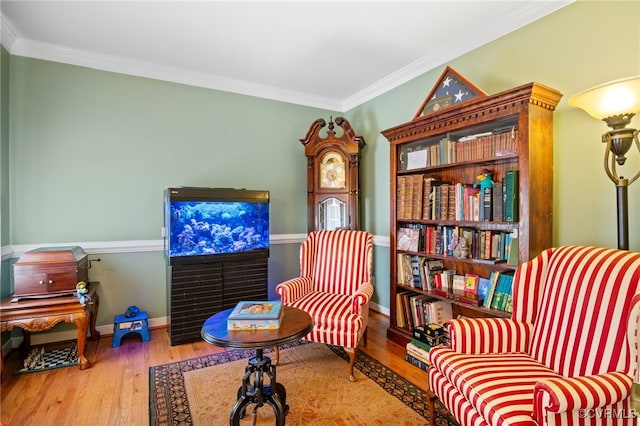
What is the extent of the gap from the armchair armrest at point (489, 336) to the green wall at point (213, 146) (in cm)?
83

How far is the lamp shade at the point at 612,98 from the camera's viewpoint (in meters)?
1.55

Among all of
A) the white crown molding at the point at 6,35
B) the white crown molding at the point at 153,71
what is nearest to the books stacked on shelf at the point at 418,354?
the white crown molding at the point at 153,71

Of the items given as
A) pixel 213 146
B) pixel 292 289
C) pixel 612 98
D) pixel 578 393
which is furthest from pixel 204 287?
pixel 612 98

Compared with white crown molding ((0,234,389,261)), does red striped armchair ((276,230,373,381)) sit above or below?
below

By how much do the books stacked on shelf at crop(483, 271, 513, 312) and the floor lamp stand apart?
67cm

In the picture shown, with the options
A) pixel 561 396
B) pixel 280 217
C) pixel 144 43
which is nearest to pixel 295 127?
pixel 280 217

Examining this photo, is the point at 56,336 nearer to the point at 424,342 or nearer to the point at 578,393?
the point at 424,342

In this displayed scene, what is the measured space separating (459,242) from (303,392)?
160 centimetres

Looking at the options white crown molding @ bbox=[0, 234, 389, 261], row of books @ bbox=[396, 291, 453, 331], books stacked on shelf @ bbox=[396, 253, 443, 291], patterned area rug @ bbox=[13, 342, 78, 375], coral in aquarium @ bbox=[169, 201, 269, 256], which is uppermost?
coral in aquarium @ bbox=[169, 201, 269, 256]

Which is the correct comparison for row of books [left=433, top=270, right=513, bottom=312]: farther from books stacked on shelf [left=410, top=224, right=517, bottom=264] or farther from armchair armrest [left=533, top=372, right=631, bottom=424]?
armchair armrest [left=533, top=372, right=631, bottom=424]

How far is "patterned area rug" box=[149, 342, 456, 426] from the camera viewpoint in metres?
1.83

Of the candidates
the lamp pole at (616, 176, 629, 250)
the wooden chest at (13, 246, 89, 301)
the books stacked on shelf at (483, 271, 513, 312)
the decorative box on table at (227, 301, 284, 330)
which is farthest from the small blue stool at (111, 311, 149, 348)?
the lamp pole at (616, 176, 629, 250)

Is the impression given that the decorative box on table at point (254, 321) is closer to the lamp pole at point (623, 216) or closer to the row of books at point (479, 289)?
the row of books at point (479, 289)

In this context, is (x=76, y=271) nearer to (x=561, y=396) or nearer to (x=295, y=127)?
(x=295, y=127)
